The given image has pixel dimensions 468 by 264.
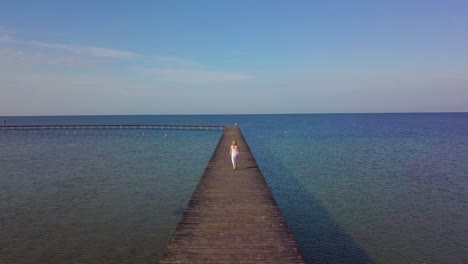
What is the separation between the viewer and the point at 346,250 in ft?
40.5

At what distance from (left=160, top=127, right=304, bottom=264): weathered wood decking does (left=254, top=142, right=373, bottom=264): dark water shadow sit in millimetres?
2221

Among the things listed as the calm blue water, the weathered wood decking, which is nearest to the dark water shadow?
the calm blue water

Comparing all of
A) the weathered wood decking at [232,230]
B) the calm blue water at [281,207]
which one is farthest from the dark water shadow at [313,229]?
the weathered wood decking at [232,230]

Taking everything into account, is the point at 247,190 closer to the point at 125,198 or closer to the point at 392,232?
the point at 392,232

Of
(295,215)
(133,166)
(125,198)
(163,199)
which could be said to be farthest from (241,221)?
(133,166)

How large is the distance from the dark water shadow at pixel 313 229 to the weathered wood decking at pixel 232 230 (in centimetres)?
222

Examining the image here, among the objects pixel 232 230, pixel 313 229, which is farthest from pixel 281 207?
pixel 232 230

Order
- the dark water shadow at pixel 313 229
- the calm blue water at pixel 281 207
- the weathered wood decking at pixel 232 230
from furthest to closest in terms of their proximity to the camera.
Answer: the calm blue water at pixel 281 207, the dark water shadow at pixel 313 229, the weathered wood decking at pixel 232 230

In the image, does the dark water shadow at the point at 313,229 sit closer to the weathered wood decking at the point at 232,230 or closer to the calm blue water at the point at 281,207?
the calm blue water at the point at 281,207

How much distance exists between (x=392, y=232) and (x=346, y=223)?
186 cm

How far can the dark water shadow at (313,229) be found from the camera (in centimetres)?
1190

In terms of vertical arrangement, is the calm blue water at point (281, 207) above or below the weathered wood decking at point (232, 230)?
below

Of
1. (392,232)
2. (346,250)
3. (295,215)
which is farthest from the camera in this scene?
(295,215)

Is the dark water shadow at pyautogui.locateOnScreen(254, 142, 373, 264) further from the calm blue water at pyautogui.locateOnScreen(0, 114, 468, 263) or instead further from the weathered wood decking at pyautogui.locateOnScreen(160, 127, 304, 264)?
the weathered wood decking at pyautogui.locateOnScreen(160, 127, 304, 264)
